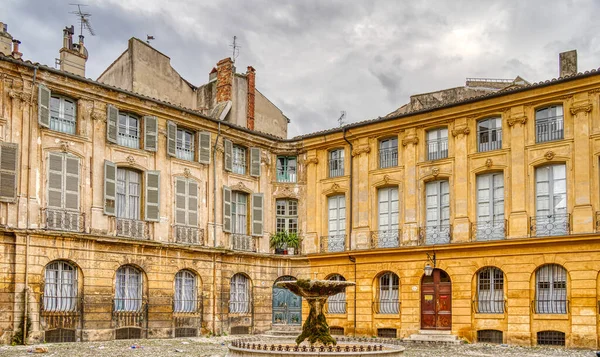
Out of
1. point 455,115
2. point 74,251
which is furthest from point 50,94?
point 455,115

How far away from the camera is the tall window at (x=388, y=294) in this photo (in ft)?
92.6

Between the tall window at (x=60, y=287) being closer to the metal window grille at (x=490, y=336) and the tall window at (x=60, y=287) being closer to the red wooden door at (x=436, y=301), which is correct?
the red wooden door at (x=436, y=301)

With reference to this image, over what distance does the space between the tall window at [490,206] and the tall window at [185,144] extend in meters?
10.8

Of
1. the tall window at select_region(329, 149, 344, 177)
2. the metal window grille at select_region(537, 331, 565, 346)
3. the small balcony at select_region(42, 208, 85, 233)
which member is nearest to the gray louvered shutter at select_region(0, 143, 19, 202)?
the small balcony at select_region(42, 208, 85, 233)

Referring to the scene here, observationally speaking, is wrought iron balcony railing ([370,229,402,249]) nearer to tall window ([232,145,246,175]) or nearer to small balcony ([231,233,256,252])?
small balcony ([231,233,256,252])

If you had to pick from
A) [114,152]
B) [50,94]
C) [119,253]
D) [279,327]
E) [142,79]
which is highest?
[142,79]

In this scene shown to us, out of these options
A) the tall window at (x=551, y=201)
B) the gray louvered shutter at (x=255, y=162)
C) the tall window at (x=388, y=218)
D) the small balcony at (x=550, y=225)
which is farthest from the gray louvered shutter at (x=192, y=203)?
the tall window at (x=551, y=201)

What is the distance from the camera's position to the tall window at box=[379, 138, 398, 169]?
2928cm

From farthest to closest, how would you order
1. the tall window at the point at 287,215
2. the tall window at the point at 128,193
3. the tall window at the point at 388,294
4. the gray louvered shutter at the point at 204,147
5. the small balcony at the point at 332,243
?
the tall window at the point at 287,215 → the small balcony at the point at 332,243 → the gray louvered shutter at the point at 204,147 → the tall window at the point at 388,294 → the tall window at the point at 128,193

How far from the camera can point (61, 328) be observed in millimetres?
23516

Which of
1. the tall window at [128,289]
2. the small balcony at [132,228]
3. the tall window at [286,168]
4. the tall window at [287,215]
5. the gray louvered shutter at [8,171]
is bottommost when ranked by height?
the tall window at [128,289]

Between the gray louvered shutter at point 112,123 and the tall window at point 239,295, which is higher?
the gray louvered shutter at point 112,123

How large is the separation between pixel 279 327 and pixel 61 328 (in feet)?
31.4

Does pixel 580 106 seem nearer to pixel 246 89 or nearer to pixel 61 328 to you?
pixel 246 89
